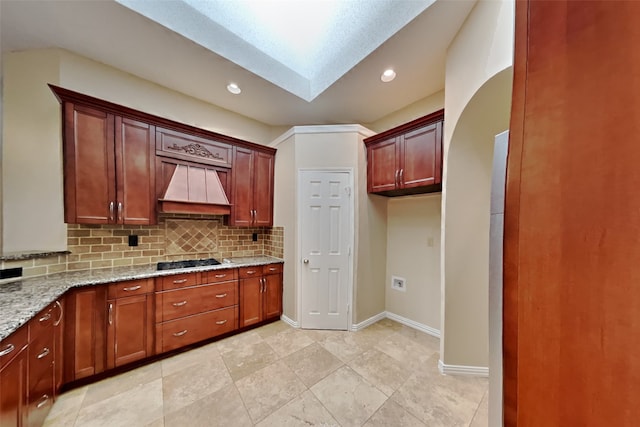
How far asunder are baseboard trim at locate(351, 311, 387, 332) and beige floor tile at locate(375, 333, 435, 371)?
343 millimetres

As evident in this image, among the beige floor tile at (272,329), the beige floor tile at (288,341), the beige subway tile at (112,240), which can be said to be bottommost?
the beige floor tile at (272,329)

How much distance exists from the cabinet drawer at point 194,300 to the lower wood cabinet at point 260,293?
134mm

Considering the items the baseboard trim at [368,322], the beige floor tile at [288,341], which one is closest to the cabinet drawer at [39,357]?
the beige floor tile at [288,341]

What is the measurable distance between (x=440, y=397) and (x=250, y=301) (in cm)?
217

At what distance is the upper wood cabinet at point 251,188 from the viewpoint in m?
2.90

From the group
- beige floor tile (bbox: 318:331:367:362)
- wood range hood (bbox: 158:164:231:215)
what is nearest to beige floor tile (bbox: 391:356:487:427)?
beige floor tile (bbox: 318:331:367:362)

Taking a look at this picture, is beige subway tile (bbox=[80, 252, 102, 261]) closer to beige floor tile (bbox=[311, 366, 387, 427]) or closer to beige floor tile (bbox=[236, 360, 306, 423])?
beige floor tile (bbox=[236, 360, 306, 423])

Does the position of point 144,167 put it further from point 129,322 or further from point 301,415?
point 301,415

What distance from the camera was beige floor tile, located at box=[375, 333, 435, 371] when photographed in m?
2.16

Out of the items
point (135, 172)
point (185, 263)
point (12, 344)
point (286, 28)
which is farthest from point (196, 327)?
point (286, 28)

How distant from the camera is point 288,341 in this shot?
2521 millimetres

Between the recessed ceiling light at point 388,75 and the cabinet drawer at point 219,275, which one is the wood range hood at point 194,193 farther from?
the recessed ceiling light at point 388,75

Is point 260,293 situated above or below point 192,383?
above

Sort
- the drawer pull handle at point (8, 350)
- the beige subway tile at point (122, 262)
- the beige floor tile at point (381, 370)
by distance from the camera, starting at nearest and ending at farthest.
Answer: the drawer pull handle at point (8, 350) < the beige floor tile at point (381, 370) < the beige subway tile at point (122, 262)
